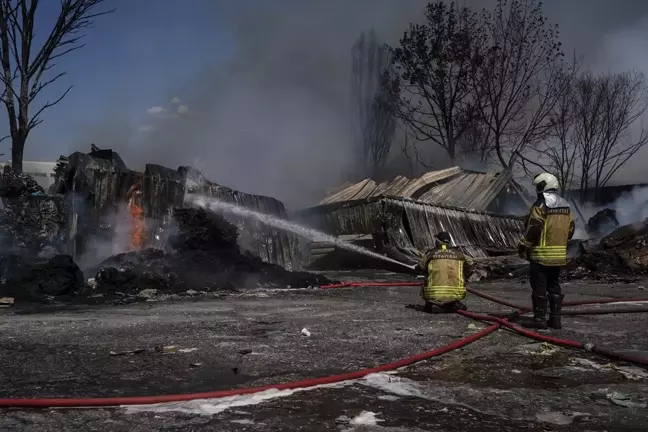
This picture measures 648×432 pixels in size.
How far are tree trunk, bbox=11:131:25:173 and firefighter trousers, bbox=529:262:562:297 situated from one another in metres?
11.4

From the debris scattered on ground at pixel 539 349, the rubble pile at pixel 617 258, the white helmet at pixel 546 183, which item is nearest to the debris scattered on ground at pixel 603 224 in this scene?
the rubble pile at pixel 617 258

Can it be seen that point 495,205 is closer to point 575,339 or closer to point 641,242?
point 641,242

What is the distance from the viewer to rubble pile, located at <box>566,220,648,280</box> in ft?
44.7

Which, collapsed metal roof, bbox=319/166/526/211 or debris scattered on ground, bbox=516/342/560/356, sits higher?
collapsed metal roof, bbox=319/166/526/211

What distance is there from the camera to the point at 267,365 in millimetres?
4359

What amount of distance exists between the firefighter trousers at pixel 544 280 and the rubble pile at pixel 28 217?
28.4ft

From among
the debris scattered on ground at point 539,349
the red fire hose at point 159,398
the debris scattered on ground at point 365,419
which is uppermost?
the red fire hose at point 159,398

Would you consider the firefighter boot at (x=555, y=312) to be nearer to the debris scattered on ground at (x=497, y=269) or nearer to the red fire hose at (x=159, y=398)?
the red fire hose at (x=159, y=398)

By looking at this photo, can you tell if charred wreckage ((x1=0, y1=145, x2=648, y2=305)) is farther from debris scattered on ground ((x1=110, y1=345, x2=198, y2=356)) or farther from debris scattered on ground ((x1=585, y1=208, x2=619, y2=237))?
debris scattered on ground ((x1=585, y1=208, x2=619, y2=237))

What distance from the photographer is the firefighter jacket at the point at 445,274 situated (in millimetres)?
6973

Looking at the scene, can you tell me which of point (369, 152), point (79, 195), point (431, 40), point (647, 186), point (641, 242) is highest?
point (431, 40)

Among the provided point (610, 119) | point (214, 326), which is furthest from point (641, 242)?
point (610, 119)

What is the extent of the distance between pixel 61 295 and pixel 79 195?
11.4 ft

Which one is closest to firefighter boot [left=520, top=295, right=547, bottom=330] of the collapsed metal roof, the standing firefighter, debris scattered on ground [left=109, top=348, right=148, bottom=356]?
the standing firefighter
